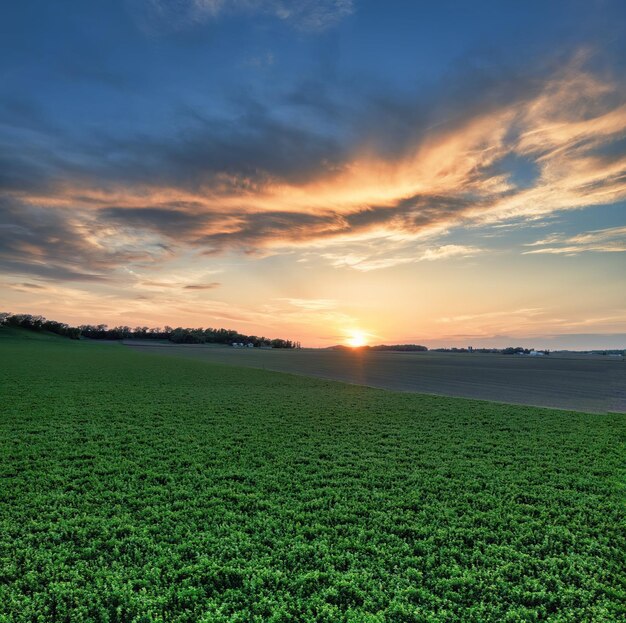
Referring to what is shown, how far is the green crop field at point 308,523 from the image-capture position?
11.7ft

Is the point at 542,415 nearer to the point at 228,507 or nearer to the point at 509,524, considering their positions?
the point at 509,524

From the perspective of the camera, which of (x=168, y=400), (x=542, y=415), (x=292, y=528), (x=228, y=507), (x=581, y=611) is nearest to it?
(x=581, y=611)

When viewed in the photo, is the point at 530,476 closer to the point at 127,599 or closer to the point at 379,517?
the point at 379,517

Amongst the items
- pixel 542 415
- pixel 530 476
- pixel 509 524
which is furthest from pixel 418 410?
pixel 509 524

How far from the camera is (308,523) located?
5016mm

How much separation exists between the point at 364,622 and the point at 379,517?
193 cm

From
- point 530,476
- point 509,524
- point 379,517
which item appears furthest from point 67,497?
point 530,476

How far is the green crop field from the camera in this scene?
357 centimetres

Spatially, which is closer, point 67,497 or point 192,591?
point 192,591

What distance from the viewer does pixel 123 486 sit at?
6.20 m

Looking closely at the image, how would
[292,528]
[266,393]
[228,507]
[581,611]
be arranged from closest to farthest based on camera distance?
1. [581,611]
2. [292,528]
3. [228,507]
4. [266,393]

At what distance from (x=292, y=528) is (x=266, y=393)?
40.8 ft

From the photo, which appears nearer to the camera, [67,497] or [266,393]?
[67,497]

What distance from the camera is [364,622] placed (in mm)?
3273
